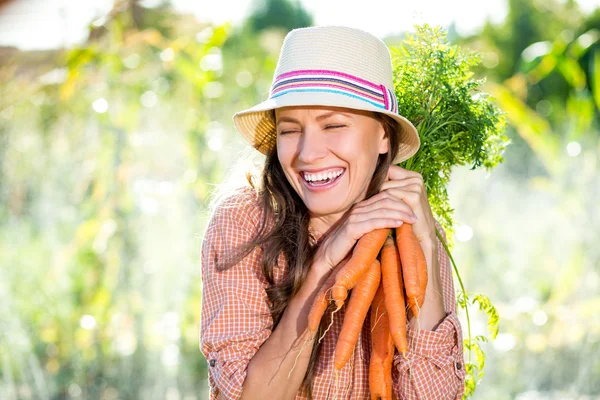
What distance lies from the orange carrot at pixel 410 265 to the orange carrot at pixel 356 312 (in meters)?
0.10

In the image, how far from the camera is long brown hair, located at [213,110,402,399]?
214cm

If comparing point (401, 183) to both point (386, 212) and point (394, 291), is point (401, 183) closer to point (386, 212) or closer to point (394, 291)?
point (386, 212)

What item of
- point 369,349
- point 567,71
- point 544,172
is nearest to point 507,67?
point 544,172

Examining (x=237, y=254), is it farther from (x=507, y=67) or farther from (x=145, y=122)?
(x=507, y=67)

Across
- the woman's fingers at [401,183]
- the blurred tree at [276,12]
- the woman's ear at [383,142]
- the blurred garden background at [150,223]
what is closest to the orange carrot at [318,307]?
the woman's fingers at [401,183]

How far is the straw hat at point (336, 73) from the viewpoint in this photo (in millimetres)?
1991

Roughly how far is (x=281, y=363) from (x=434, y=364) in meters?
0.42

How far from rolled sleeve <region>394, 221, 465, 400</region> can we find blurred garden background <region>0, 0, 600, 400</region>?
187 centimetres

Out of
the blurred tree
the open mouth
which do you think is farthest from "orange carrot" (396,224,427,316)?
the blurred tree

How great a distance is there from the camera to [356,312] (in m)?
2.06

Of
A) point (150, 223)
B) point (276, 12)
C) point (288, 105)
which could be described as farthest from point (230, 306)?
point (276, 12)

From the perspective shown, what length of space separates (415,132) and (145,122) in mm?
2603

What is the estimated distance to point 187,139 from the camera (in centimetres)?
410

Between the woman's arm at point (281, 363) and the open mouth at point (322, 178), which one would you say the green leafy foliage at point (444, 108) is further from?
the woman's arm at point (281, 363)
